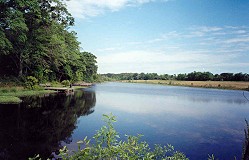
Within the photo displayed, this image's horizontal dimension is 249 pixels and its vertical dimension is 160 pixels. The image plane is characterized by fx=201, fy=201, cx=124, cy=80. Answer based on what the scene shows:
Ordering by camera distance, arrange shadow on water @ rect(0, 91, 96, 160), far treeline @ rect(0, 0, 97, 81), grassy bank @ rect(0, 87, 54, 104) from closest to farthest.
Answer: shadow on water @ rect(0, 91, 96, 160)
grassy bank @ rect(0, 87, 54, 104)
far treeline @ rect(0, 0, 97, 81)

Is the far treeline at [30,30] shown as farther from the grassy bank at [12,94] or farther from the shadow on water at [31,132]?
the shadow on water at [31,132]

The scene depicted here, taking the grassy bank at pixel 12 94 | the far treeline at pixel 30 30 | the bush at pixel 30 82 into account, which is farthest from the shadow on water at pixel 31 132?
the bush at pixel 30 82

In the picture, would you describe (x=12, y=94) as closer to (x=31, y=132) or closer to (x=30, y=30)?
(x=30, y=30)

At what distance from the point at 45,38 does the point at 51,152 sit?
2520 centimetres

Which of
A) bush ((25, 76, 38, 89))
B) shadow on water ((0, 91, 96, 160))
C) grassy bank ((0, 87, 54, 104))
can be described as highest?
bush ((25, 76, 38, 89))

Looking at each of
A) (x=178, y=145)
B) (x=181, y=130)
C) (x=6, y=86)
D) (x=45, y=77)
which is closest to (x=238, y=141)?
(x=181, y=130)

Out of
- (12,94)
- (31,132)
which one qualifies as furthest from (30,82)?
(31,132)

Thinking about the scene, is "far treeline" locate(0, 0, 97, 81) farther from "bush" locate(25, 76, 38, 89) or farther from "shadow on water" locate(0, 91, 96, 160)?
"shadow on water" locate(0, 91, 96, 160)

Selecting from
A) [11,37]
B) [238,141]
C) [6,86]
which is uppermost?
[11,37]

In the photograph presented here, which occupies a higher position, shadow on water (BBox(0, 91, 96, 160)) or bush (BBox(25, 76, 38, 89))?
bush (BBox(25, 76, 38, 89))

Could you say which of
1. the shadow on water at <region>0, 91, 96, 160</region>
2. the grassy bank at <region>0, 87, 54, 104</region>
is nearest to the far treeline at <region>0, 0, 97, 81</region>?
the grassy bank at <region>0, 87, 54, 104</region>

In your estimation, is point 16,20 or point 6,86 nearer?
point 16,20

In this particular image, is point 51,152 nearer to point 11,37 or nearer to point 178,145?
point 178,145

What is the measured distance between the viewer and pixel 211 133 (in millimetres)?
13281
